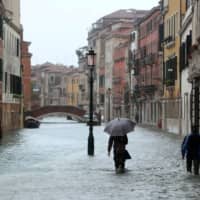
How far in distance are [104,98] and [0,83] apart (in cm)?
9775

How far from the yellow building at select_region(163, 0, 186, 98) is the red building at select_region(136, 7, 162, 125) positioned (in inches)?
671

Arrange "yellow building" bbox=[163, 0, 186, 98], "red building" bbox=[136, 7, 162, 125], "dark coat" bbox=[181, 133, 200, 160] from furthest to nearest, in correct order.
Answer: "red building" bbox=[136, 7, 162, 125]
"yellow building" bbox=[163, 0, 186, 98]
"dark coat" bbox=[181, 133, 200, 160]

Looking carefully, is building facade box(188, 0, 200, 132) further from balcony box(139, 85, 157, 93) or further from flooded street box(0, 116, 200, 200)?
balcony box(139, 85, 157, 93)

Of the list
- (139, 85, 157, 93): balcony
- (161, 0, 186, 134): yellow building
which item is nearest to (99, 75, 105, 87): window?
(139, 85, 157, 93): balcony

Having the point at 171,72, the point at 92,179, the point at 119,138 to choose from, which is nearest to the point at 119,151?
the point at 119,138

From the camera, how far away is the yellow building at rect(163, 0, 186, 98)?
64.0 m

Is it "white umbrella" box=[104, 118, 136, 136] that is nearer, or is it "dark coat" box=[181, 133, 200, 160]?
"dark coat" box=[181, 133, 200, 160]

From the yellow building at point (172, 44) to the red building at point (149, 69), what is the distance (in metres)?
17.0

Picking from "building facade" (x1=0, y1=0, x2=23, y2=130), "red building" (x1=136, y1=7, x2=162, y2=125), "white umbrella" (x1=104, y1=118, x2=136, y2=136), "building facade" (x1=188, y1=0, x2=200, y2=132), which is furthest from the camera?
"red building" (x1=136, y1=7, x2=162, y2=125)

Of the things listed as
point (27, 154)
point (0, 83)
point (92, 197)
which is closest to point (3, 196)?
point (92, 197)

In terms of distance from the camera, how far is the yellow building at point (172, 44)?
63969mm

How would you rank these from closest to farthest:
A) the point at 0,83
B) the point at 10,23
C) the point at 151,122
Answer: the point at 0,83
the point at 10,23
the point at 151,122

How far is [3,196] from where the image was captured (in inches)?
660

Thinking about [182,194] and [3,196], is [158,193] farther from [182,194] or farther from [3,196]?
[3,196]
